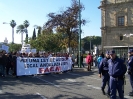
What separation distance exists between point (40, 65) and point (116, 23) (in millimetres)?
35864

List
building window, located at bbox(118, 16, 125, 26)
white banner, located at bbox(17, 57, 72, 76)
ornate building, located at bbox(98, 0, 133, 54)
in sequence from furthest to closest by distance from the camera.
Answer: building window, located at bbox(118, 16, 125, 26), ornate building, located at bbox(98, 0, 133, 54), white banner, located at bbox(17, 57, 72, 76)

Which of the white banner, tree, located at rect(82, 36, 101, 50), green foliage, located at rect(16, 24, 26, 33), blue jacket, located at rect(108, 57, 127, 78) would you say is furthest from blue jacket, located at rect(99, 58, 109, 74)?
green foliage, located at rect(16, 24, 26, 33)

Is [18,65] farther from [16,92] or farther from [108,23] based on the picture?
[108,23]

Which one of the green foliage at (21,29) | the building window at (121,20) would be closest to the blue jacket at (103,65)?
the building window at (121,20)

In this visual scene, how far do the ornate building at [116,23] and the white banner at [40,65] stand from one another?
1179 inches

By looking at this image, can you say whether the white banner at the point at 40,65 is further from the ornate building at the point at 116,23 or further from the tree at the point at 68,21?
the ornate building at the point at 116,23

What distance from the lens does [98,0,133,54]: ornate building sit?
4843 cm

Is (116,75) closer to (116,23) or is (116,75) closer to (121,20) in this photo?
(116,23)

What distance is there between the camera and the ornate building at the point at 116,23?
4843 centimetres

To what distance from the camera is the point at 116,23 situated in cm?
4997

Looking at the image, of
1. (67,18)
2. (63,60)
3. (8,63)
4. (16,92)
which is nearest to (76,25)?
(67,18)

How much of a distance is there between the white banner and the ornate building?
98.3ft

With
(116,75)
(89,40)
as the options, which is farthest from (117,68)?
(89,40)

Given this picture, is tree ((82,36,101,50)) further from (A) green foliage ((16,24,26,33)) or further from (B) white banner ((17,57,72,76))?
(B) white banner ((17,57,72,76))
